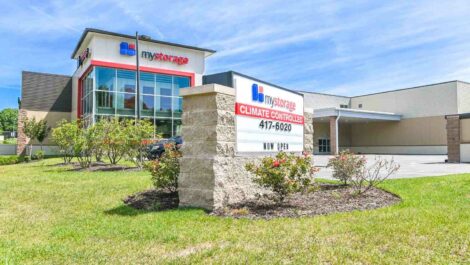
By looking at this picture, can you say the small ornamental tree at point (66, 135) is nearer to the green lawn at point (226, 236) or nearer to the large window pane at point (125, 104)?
the green lawn at point (226, 236)

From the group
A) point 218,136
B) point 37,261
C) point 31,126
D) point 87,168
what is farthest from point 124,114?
point 37,261

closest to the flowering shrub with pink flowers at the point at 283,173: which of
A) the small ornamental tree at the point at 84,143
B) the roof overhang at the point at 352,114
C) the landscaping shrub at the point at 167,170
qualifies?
the landscaping shrub at the point at 167,170

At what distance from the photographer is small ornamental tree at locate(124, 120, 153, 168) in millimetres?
15461

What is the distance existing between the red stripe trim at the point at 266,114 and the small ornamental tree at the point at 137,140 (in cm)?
811

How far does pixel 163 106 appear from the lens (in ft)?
104

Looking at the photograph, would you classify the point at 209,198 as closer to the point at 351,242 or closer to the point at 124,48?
the point at 351,242

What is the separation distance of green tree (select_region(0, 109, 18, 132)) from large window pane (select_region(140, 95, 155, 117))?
90.1 m

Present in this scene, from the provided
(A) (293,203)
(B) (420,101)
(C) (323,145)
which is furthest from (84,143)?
(B) (420,101)

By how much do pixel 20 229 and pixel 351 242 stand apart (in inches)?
177

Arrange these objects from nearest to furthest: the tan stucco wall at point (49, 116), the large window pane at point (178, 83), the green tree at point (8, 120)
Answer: the large window pane at point (178, 83) → the tan stucco wall at point (49, 116) → the green tree at point (8, 120)

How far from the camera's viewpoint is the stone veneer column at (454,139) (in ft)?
70.4

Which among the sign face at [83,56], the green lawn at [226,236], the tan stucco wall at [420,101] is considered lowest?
the green lawn at [226,236]

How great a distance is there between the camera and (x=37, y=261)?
398 centimetres

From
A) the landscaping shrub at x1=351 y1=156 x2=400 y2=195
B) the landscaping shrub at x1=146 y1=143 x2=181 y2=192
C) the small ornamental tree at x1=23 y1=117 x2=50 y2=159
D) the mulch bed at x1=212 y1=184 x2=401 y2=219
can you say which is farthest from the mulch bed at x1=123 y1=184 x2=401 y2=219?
the small ornamental tree at x1=23 y1=117 x2=50 y2=159
